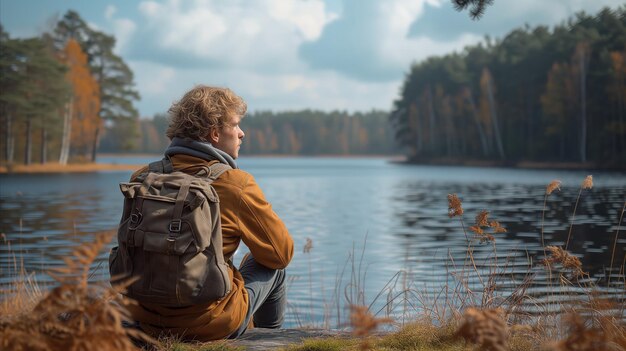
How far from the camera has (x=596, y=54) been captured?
46.7 m

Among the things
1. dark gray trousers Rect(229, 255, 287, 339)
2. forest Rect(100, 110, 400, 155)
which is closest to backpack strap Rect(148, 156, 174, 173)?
dark gray trousers Rect(229, 255, 287, 339)

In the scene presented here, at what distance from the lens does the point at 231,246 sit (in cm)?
364

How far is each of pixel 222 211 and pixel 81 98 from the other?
4773 centimetres

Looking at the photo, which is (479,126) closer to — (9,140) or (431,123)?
(431,123)

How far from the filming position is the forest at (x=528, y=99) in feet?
148

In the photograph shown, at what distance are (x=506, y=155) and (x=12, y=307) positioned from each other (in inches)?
2285

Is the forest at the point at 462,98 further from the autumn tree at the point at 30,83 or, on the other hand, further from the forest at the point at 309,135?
the forest at the point at 309,135

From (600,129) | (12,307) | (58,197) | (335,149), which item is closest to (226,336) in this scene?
(12,307)

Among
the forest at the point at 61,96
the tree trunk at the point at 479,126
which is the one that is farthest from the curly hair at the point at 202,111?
the tree trunk at the point at 479,126

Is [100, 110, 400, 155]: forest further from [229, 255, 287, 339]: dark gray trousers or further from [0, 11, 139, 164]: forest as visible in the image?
[229, 255, 287, 339]: dark gray trousers

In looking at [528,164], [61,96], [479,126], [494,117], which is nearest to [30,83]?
[61,96]

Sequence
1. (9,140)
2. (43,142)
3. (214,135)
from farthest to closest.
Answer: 1. (43,142)
2. (9,140)
3. (214,135)

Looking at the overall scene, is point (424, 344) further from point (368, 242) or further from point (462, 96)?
point (462, 96)

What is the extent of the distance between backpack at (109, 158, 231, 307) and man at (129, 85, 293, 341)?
154 mm
